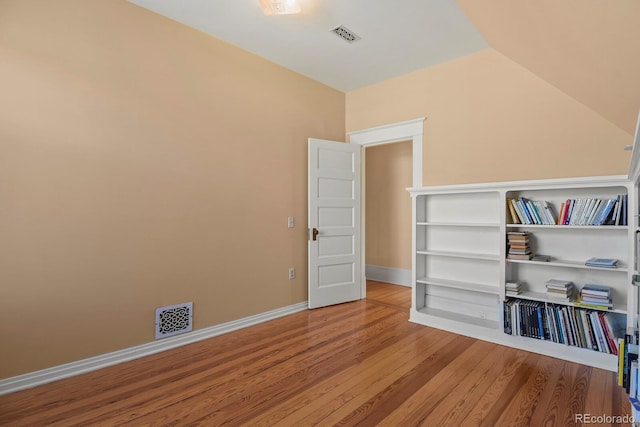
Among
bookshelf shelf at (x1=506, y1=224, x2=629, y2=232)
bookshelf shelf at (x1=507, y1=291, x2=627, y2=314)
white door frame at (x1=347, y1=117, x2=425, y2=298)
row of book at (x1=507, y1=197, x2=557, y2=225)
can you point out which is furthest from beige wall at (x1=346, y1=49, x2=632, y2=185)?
bookshelf shelf at (x1=507, y1=291, x2=627, y2=314)

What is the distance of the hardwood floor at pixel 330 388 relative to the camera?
1.91 meters

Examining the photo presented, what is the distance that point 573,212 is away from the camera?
104 inches

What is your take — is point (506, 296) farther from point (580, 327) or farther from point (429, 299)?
point (429, 299)

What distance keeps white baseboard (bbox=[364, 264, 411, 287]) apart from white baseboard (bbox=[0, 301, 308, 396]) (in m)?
2.47

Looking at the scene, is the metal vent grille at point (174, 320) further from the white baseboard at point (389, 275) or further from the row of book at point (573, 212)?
the white baseboard at point (389, 275)

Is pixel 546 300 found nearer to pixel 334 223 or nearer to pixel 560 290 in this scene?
pixel 560 290

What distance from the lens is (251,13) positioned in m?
2.80

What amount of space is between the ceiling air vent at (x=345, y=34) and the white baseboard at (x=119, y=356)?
2967 millimetres

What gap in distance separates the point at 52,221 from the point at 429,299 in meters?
3.58

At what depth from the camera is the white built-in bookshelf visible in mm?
2557

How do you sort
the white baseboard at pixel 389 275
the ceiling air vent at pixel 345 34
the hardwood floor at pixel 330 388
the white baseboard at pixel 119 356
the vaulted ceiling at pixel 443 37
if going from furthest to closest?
the white baseboard at pixel 389 275, the ceiling air vent at pixel 345 34, the white baseboard at pixel 119 356, the hardwood floor at pixel 330 388, the vaulted ceiling at pixel 443 37

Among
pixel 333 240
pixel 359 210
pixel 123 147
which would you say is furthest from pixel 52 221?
pixel 359 210

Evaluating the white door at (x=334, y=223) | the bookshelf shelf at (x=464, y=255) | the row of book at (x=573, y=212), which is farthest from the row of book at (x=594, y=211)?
the white door at (x=334, y=223)

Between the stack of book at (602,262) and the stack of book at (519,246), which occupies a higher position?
the stack of book at (519,246)
